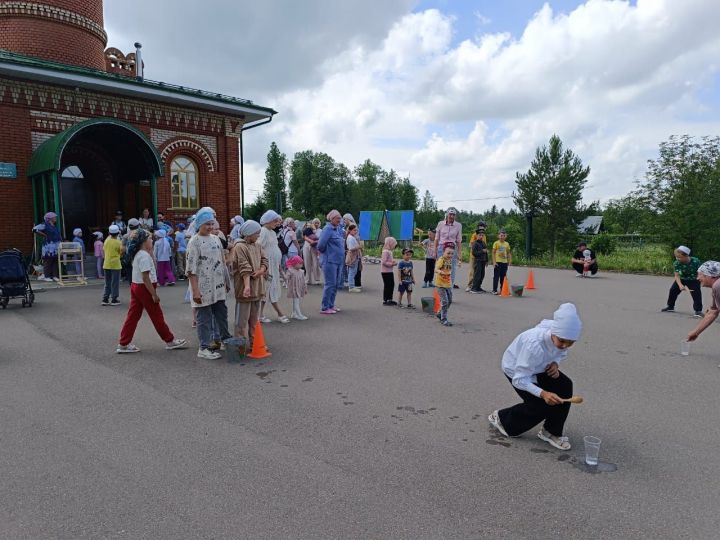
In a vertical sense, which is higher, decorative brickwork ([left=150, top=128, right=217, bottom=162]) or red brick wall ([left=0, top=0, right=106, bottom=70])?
red brick wall ([left=0, top=0, right=106, bottom=70])

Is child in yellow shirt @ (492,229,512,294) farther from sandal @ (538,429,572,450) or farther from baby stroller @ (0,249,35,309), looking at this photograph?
baby stroller @ (0,249,35,309)

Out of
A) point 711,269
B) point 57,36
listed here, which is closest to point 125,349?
point 711,269

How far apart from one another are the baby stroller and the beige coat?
6137 millimetres

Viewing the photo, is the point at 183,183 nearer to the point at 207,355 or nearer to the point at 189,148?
the point at 189,148

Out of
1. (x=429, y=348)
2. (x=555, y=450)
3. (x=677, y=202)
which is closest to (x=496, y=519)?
(x=555, y=450)

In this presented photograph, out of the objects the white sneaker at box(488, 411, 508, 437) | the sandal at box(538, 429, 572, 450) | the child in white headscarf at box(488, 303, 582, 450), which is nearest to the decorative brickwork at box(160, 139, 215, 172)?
the white sneaker at box(488, 411, 508, 437)

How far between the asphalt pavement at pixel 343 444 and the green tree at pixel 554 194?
1827 cm

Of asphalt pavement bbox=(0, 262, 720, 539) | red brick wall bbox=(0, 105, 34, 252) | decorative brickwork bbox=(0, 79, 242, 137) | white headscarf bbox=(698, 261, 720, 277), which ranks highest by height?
decorative brickwork bbox=(0, 79, 242, 137)

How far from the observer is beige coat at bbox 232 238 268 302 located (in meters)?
6.91

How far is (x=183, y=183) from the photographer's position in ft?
64.3

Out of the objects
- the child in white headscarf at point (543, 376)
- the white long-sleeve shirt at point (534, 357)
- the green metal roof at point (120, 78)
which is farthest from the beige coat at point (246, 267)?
the green metal roof at point (120, 78)

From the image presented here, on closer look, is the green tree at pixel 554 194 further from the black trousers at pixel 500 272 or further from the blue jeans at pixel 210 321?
the blue jeans at pixel 210 321

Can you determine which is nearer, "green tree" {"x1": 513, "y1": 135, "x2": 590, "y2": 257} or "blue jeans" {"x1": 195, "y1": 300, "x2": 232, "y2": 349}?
"blue jeans" {"x1": 195, "y1": 300, "x2": 232, "y2": 349}

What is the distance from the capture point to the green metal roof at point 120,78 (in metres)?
14.7
